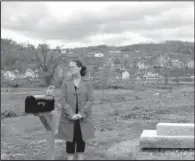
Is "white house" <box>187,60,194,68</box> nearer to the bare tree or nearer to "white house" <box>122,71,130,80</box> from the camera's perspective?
"white house" <box>122,71,130,80</box>

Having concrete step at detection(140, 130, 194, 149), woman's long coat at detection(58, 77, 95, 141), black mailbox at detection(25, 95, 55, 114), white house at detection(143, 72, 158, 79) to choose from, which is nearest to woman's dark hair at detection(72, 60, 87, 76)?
woman's long coat at detection(58, 77, 95, 141)

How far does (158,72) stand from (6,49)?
85.8ft

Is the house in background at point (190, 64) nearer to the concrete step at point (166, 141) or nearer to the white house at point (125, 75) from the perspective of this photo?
the white house at point (125, 75)

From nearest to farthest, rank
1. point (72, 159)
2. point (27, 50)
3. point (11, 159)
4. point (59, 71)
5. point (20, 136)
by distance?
point (72, 159) < point (11, 159) < point (20, 136) < point (59, 71) < point (27, 50)

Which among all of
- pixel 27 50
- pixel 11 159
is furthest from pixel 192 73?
pixel 11 159

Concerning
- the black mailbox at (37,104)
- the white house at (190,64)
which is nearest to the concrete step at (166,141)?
the black mailbox at (37,104)

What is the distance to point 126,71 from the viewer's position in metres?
63.0

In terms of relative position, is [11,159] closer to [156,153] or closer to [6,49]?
[156,153]

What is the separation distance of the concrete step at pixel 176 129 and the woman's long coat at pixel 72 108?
2397mm

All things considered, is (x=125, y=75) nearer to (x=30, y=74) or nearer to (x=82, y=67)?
(x=30, y=74)

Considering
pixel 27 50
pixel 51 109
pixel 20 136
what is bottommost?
pixel 20 136

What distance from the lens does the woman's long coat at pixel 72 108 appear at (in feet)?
17.5

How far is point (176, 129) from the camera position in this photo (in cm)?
734

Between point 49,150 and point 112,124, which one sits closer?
point 49,150
